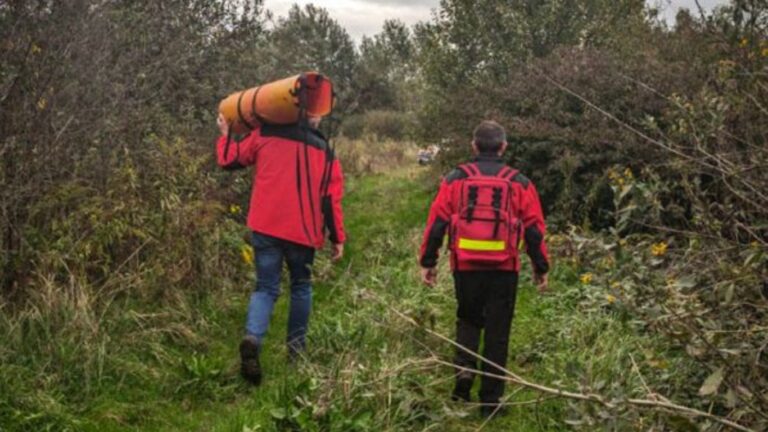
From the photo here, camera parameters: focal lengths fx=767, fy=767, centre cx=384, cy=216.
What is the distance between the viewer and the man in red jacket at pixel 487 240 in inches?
179

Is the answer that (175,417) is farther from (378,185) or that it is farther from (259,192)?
(378,185)

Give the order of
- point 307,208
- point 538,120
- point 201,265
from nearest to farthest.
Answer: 1. point 307,208
2. point 201,265
3. point 538,120

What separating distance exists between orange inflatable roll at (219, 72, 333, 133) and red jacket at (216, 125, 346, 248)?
10 centimetres

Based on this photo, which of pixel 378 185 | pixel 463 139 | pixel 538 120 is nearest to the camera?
pixel 538 120

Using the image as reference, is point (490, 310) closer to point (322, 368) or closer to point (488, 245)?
point (488, 245)

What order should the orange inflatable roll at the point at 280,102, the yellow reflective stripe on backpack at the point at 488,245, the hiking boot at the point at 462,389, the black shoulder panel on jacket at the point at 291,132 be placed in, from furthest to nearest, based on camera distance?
the black shoulder panel on jacket at the point at 291,132
the orange inflatable roll at the point at 280,102
the hiking boot at the point at 462,389
the yellow reflective stripe on backpack at the point at 488,245

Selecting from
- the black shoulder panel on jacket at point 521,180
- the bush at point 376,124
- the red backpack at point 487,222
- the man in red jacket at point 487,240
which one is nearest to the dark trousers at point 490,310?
the man in red jacket at point 487,240

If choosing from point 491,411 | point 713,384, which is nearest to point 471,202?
point 491,411

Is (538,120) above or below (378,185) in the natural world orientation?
above

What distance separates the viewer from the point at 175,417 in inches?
178

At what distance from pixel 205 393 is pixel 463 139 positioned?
6808 millimetres

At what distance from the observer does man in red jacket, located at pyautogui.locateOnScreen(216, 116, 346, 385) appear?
514 centimetres

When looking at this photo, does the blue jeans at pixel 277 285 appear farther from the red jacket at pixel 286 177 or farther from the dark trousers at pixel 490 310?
the dark trousers at pixel 490 310

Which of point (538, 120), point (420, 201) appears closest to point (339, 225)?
point (538, 120)
